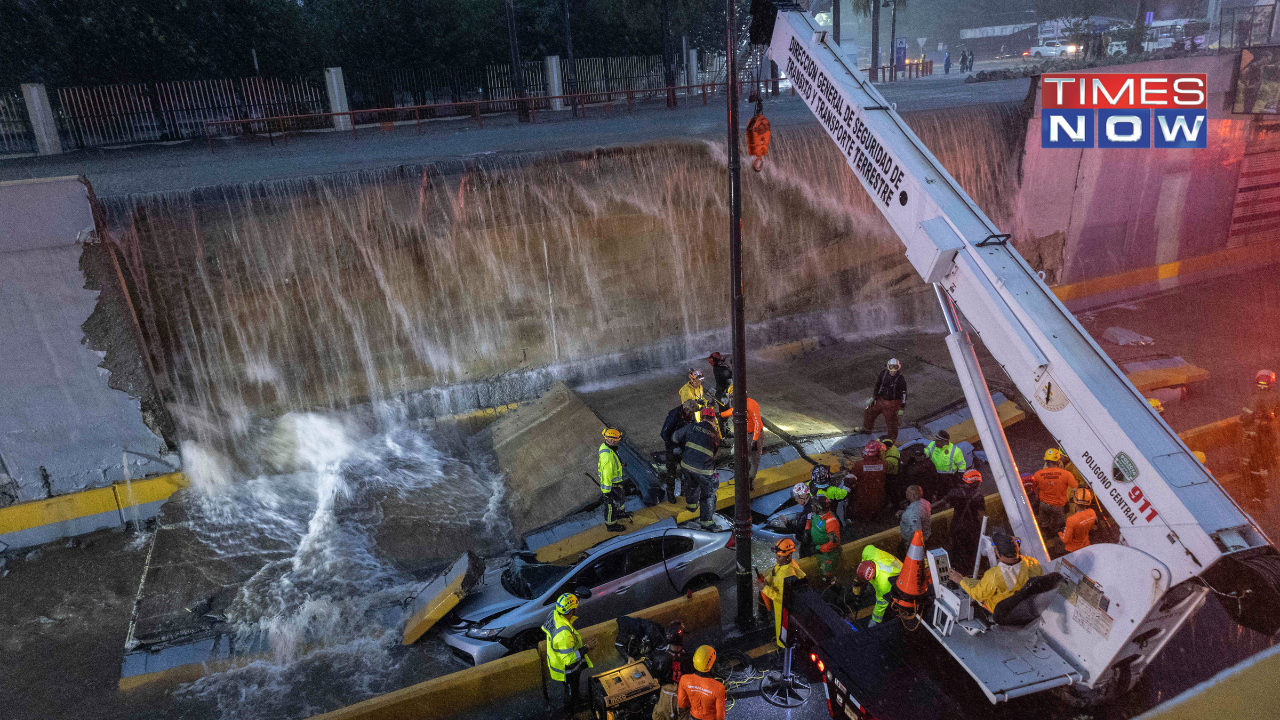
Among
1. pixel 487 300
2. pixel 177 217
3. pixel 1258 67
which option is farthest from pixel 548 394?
pixel 1258 67

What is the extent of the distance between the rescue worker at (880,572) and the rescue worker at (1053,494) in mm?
2865

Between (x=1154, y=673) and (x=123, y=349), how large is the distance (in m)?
13.0

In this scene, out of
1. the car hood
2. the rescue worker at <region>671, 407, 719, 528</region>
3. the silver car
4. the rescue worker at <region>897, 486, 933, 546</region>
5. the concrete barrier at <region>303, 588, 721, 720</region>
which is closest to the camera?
the concrete barrier at <region>303, 588, 721, 720</region>

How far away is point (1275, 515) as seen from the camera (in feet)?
29.3

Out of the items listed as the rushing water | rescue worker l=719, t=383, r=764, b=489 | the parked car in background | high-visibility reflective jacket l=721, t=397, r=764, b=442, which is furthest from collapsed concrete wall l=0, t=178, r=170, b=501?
the parked car in background

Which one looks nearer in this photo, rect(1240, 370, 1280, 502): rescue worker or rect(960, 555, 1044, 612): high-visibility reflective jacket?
rect(960, 555, 1044, 612): high-visibility reflective jacket

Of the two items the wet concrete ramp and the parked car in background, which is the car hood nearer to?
the wet concrete ramp

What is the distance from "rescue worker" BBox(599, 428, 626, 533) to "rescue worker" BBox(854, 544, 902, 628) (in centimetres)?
303

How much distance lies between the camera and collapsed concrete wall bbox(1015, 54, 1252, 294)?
663 inches

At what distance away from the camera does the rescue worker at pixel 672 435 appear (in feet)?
30.0

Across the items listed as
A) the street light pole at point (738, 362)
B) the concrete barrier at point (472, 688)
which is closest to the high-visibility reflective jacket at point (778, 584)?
the street light pole at point (738, 362)

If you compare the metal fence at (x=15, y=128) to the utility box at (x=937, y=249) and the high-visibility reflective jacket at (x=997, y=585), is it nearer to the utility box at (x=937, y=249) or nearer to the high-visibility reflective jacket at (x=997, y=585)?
the utility box at (x=937, y=249)

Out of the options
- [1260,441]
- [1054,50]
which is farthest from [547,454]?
[1054,50]

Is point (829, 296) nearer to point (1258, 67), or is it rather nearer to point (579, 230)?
point (579, 230)
